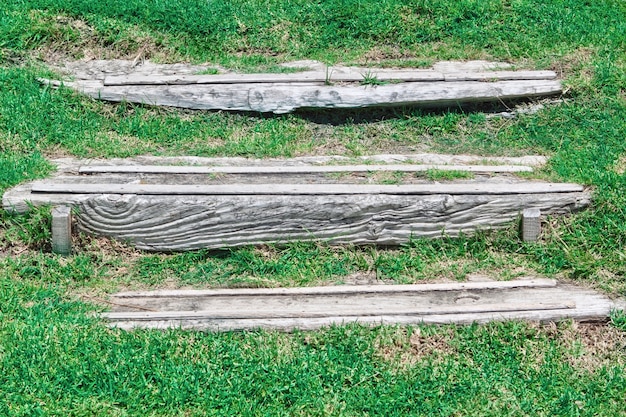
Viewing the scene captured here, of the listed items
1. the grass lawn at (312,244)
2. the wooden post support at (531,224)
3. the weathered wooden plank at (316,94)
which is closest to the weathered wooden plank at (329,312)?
the grass lawn at (312,244)

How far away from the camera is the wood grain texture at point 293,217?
489 centimetres

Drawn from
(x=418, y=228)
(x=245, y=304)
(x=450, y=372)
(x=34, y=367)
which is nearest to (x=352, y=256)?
(x=418, y=228)

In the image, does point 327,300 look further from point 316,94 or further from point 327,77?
point 327,77

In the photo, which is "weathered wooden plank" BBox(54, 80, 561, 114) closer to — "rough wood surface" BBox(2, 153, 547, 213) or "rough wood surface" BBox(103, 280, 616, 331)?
"rough wood surface" BBox(2, 153, 547, 213)

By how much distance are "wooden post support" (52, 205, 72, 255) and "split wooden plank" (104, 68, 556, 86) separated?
4.81ft

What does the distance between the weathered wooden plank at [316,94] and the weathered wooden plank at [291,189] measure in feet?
3.39

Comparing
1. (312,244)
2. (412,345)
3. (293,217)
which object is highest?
(293,217)

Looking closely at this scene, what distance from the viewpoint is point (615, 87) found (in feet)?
19.6

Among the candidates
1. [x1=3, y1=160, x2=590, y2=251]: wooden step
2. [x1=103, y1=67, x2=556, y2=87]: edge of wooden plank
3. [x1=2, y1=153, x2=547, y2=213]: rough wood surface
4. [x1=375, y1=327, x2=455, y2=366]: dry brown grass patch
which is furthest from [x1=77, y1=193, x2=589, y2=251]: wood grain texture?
[x1=103, y1=67, x2=556, y2=87]: edge of wooden plank

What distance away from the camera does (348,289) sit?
468 cm

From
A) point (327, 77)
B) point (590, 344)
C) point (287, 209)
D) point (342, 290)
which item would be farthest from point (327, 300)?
point (327, 77)

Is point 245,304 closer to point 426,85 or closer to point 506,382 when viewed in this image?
point 506,382

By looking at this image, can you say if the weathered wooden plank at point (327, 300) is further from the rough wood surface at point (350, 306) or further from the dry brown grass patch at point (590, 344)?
the dry brown grass patch at point (590, 344)

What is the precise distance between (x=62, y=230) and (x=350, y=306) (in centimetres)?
164
